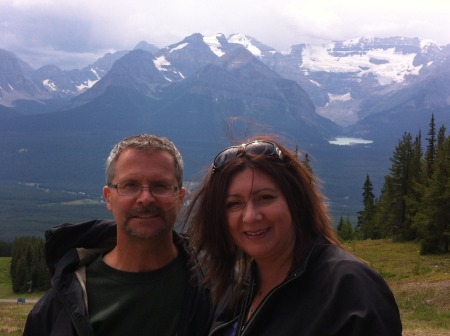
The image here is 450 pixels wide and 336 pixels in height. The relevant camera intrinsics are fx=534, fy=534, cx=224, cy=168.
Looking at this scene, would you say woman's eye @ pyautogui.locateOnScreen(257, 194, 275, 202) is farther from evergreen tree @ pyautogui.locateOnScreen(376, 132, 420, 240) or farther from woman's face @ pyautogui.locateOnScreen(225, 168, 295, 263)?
evergreen tree @ pyautogui.locateOnScreen(376, 132, 420, 240)

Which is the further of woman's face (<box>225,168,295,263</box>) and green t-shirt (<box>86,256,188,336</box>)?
green t-shirt (<box>86,256,188,336</box>)

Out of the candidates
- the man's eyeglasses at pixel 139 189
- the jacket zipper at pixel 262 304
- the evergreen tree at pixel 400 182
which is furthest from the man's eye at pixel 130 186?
the evergreen tree at pixel 400 182

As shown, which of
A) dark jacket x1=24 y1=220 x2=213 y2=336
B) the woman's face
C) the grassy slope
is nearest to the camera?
the woman's face

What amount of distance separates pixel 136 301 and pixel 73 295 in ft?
1.64

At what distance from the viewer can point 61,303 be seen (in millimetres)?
4273

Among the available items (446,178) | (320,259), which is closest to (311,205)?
(320,259)

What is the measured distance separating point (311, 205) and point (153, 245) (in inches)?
55.0

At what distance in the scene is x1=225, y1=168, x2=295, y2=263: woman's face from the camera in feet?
12.3

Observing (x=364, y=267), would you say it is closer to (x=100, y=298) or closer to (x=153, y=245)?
(x=153, y=245)

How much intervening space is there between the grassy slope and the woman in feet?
13.5

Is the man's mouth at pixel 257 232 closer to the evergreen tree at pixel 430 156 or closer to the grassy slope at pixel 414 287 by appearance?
the grassy slope at pixel 414 287

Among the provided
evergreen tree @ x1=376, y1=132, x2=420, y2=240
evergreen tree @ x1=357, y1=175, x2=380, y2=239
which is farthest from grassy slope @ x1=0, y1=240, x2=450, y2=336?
evergreen tree @ x1=357, y1=175, x2=380, y2=239

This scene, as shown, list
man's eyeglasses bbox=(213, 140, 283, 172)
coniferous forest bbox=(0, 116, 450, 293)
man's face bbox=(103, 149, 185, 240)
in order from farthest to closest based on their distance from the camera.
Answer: coniferous forest bbox=(0, 116, 450, 293), man's face bbox=(103, 149, 185, 240), man's eyeglasses bbox=(213, 140, 283, 172)

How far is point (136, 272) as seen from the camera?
4.41 metres
